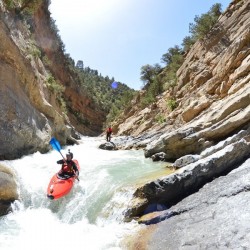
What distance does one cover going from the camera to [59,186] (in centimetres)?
1017

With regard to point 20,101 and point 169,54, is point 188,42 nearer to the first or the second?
point 169,54

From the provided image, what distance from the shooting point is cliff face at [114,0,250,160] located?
12164 mm

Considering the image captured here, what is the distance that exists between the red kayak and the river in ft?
0.65

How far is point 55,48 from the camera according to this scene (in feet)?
167

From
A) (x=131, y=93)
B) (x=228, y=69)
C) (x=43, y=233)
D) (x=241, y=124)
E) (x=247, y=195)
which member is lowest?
(x=247, y=195)

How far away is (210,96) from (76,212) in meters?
12.0

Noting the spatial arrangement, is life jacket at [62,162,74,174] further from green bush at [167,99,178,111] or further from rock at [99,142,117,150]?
green bush at [167,99,178,111]

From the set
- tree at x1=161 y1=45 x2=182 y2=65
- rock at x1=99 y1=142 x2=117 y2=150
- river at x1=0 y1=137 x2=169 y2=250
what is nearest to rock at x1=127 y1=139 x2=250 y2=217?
river at x1=0 y1=137 x2=169 y2=250

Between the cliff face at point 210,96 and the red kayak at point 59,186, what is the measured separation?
4469 mm

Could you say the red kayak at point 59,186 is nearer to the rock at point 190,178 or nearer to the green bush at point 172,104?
the rock at point 190,178

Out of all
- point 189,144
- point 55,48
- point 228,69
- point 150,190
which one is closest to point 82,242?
point 150,190

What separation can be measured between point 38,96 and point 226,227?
1418 centimetres

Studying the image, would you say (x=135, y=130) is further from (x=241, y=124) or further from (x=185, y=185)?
(x=185, y=185)

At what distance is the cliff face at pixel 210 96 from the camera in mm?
12164
